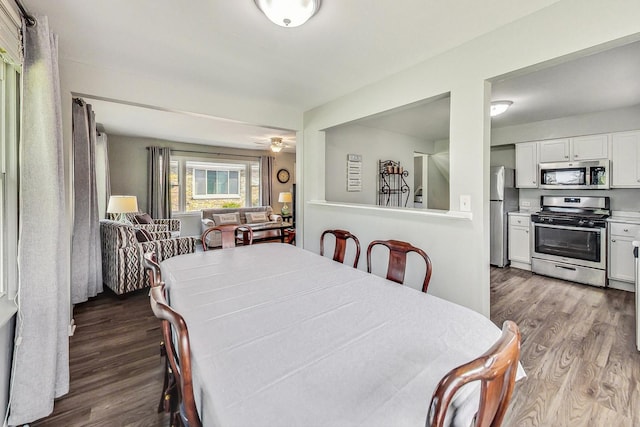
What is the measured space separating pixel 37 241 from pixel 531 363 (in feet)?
11.0

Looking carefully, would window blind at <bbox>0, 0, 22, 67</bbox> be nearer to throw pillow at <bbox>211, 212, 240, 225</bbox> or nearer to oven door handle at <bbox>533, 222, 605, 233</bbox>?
throw pillow at <bbox>211, 212, 240, 225</bbox>

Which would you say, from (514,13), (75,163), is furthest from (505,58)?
(75,163)

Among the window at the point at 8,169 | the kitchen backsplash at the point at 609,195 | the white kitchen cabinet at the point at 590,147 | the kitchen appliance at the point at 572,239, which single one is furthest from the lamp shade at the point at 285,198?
the window at the point at 8,169

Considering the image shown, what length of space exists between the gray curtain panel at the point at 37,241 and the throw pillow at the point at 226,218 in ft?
16.9

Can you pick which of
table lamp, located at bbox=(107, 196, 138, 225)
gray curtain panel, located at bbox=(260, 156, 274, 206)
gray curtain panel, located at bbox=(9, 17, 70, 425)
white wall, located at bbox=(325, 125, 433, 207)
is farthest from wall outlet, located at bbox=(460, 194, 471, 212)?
gray curtain panel, located at bbox=(260, 156, 274, 206)

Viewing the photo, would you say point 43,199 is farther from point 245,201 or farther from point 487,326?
point 245,201

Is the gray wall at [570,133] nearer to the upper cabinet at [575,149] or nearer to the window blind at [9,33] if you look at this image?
the upper cabinet at [575,149]

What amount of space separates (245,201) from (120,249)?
462 centimetres

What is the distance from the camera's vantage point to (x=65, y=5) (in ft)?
5.76

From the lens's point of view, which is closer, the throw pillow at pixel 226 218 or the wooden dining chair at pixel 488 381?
the wooden dining chair at pixel 488 381

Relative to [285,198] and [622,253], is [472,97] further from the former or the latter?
[285,198]

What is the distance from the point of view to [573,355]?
224cm

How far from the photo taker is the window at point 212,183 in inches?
273

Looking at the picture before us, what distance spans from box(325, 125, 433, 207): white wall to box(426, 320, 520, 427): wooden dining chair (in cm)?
357
